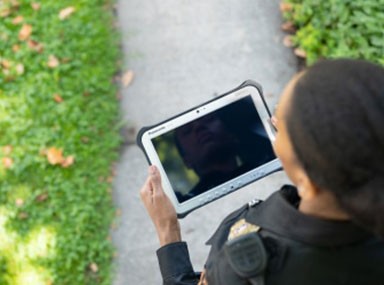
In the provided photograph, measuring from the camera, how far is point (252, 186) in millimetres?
2900

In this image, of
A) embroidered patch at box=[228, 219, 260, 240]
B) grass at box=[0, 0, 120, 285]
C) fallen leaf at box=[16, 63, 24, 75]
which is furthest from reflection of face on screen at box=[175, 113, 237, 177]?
fallen leaf at box=[16, 63, 24, 75]

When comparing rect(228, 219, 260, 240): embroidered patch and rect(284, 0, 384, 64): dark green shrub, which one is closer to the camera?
rect(228, 219, 260, 240): embroidered patch

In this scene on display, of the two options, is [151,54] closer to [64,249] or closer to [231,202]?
[231,202]

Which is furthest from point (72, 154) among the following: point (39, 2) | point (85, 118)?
point (39, 2)

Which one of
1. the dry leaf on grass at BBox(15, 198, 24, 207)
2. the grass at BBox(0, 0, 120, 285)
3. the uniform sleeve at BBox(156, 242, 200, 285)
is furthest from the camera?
the dry leaf on grass at BBox(15, 198, 24, 207)

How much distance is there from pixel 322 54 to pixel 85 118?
1364 millimetres

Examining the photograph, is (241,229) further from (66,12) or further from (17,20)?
(17,20)

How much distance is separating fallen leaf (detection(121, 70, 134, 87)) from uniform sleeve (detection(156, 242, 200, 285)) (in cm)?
166

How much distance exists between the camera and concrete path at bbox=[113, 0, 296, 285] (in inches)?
111

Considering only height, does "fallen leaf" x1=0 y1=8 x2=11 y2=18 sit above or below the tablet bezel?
above

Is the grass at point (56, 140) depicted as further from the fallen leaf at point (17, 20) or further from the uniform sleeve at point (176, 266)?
the uniform sleeve at point (176, 266)

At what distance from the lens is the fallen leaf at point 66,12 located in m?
3.43

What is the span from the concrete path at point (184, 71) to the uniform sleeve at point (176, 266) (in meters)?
0.98

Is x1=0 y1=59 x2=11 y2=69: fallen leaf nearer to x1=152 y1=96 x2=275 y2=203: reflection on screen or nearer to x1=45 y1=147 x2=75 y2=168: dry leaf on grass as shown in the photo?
x1=45 y1=147 x2=75 y2=168: dry leaf on grass
